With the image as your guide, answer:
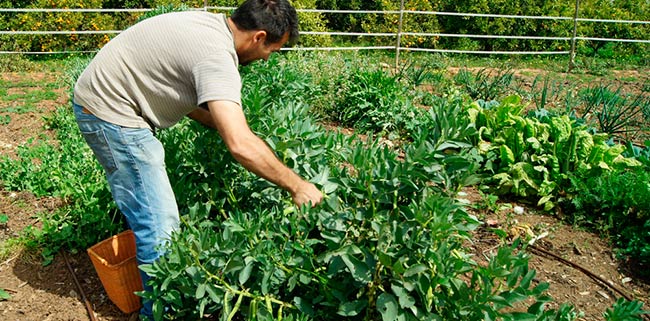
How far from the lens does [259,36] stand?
2.78 m

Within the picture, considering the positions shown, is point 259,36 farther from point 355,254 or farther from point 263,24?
point 355,254

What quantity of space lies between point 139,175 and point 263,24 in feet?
2.99

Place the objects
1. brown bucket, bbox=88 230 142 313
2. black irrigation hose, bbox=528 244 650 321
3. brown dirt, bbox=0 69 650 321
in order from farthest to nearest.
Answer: black irrigation hose, bbox=528 244 650 321 → brown dirt, bbox=0 69 650 321 → brown bucket, bbox=88 230 142 313

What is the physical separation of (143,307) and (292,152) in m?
1.18

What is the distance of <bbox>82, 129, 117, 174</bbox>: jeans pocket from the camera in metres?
2.89

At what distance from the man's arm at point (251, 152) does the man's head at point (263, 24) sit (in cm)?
43

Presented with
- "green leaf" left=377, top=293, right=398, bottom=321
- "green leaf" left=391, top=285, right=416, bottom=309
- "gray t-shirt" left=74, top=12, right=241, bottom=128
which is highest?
"gray t-shirt" left=74, top=12, right=241, bottom=128

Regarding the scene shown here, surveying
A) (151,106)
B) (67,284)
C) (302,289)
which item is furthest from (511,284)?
(67,284)

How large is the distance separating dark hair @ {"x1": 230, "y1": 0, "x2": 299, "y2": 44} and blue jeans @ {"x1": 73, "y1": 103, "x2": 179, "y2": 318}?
0.70m

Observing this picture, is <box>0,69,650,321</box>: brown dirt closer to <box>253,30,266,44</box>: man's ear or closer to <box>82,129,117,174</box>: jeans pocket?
<box>82,129,117,174</box>: jeans pocket

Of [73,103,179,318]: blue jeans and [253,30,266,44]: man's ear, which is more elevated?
[253,30,266,44]: man's ear

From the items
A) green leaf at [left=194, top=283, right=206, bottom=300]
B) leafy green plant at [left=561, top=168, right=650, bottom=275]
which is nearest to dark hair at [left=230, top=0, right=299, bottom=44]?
green leaf at [left=194, top=283, right=206, bottom=300]

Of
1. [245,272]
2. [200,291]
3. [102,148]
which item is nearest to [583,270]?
[245,272]

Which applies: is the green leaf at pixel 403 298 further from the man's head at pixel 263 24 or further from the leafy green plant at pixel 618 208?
the leafy green plant at pixel 618 208
